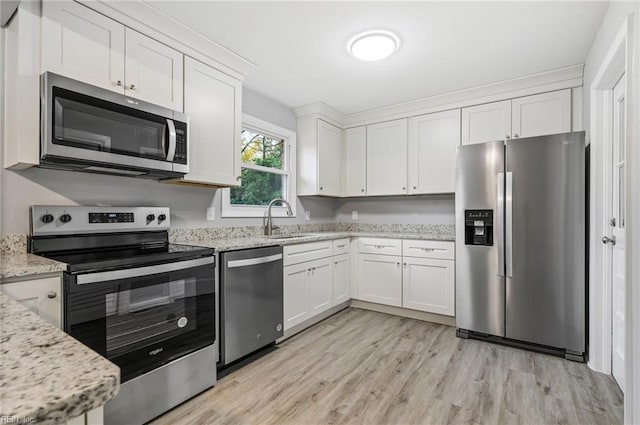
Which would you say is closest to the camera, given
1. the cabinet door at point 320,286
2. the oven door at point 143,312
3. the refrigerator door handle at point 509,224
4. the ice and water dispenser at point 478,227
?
the oven door at point 143,312

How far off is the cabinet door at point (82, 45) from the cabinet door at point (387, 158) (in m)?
2.79

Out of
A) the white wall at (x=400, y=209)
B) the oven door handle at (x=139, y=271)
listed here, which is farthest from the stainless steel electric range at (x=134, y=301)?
the white wall at (x=400, y=209)

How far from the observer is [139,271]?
5.52ft

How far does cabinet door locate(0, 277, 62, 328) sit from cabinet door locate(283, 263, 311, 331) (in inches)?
62.3

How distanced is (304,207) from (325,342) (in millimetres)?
1728

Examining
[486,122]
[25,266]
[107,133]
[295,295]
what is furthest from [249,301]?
[486,122]

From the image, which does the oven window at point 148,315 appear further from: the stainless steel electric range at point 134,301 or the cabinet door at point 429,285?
the cabinet door at point 429,285

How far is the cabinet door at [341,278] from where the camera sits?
3.48 metres

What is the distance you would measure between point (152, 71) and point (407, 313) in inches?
125

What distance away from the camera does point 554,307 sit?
2537 mm

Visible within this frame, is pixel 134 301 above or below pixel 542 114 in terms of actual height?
below

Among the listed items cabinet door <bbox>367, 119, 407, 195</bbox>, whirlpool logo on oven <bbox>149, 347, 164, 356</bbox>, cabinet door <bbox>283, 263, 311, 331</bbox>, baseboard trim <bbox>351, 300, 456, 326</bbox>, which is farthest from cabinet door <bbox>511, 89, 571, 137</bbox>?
whirlpool logo on oven <bbox>149, 347, 164, 356</bbox>

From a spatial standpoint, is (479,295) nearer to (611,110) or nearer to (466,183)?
(466,183)

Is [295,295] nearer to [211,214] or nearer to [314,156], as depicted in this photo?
[211,214]
